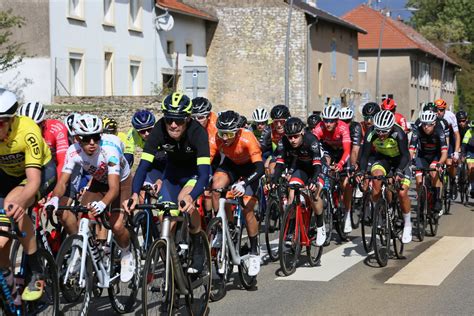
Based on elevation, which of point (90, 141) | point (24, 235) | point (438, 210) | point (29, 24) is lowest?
point (438, 210)

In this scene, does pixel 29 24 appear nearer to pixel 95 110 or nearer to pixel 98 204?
pixel 95 110

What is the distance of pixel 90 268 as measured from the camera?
7371 millimetres

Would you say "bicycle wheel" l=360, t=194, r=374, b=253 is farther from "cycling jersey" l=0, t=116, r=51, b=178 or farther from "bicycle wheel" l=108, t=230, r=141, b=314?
"cycling jersey" l=0, t=116, r=51, b=178

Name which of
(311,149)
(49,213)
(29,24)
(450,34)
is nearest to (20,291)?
(49,213)

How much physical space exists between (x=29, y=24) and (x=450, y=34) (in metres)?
74.2

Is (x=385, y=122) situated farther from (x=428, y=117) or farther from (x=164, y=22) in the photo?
(x=164, y=22)

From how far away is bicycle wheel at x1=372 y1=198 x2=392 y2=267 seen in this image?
10.7 m

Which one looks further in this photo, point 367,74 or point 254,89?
point 367,74

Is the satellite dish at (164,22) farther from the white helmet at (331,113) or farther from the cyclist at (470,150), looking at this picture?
the white helmet at (331,113)

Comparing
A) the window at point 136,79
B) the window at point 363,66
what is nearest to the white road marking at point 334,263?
the window at point 136,79

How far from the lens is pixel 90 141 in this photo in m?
7.70

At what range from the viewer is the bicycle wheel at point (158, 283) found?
22.4 ft

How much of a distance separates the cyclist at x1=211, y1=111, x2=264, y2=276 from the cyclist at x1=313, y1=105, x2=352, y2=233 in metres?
3.69

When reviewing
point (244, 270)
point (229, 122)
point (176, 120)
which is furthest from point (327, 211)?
point (176, 120)
